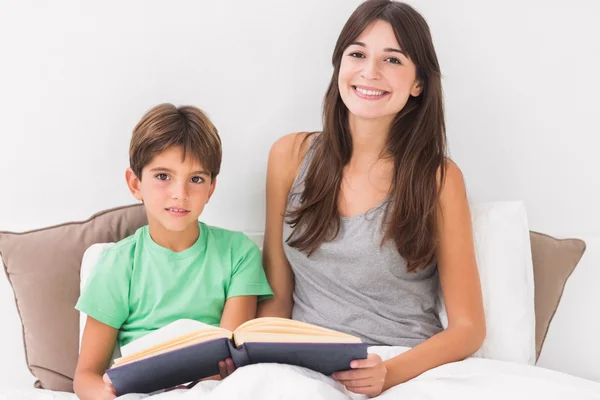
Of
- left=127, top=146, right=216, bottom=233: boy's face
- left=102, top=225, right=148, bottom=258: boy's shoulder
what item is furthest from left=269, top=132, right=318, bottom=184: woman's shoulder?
left=102, top=225, right=148, bottom=258: boy's shoulder

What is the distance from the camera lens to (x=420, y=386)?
5.00 ft

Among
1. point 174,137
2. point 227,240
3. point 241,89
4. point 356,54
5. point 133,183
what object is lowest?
point 227,240

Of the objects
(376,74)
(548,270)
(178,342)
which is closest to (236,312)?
(178,342)

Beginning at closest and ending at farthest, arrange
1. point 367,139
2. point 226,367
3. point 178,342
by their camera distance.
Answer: point 178,342
point 226,367
point 367,139

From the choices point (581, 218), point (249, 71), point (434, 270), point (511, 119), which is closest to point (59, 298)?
point (249, 71)

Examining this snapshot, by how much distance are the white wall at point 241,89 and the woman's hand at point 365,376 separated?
69 centimetres

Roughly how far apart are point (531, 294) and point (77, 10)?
4.40 ft

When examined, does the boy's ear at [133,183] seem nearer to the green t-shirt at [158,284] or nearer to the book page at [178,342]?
the green t-shirt at [158,284]

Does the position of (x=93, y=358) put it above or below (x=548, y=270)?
below

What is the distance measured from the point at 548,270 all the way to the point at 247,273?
2.59 ft

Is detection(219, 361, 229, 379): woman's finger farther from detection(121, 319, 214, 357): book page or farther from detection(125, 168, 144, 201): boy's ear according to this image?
detection(125, 168, 144, 201): boy's ear

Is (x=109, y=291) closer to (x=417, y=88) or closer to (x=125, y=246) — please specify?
(x=125, y=246)

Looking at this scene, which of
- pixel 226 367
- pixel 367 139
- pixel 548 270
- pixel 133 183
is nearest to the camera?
pixel 226 367

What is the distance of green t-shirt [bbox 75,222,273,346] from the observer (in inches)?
66.3
